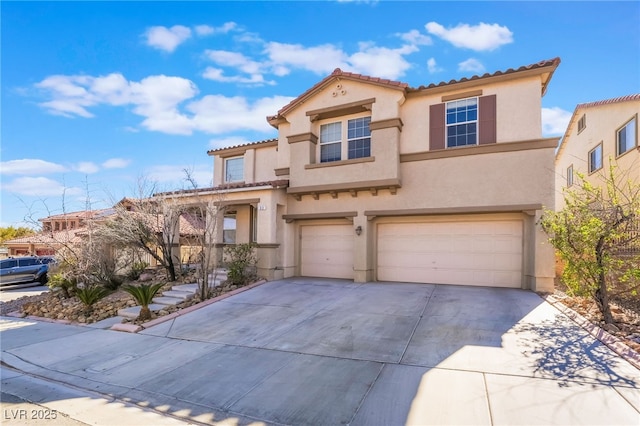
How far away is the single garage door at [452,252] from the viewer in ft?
39.4

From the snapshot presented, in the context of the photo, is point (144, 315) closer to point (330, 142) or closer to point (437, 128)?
point (330, 142)

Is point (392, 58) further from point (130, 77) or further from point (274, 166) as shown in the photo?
point (130, 77)

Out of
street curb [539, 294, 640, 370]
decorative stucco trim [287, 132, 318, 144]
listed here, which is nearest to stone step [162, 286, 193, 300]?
decorative stucco trim [287, 132, 318, 144]

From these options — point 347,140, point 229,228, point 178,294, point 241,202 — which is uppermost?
point 347,140

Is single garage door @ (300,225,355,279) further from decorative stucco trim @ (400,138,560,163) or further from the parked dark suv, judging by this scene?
the parked dark suv

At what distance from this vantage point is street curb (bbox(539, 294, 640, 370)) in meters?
5.63

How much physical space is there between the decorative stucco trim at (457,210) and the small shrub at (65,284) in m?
10.9

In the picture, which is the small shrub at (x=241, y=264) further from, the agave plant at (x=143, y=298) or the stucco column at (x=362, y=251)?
the stucco column at (x=362, y=251)

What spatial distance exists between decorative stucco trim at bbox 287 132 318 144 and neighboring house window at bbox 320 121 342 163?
42cm

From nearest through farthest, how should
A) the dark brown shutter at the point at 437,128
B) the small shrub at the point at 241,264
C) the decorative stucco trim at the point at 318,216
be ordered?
the dark brown shutter at the point at 437,128
the small shrub at the point at 241,264
the decorative stucco trim at the point at 318,216

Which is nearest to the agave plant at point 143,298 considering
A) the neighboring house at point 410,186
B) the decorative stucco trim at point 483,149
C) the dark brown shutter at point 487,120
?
the neighboring house at point 410,186

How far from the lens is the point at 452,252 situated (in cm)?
1266

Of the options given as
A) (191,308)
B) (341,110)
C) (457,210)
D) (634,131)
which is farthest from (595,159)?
(191,308)

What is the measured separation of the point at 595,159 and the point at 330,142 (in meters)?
14.8
